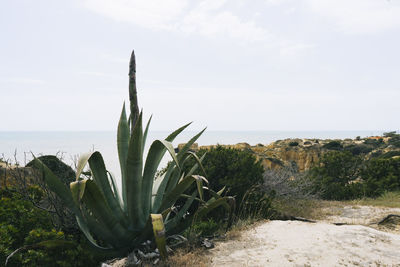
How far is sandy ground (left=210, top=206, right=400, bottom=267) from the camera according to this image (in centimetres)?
405

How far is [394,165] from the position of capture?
501 inches

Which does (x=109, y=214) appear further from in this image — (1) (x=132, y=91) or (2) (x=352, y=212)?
(2) (x=352, y=212)

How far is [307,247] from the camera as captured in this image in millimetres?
4555

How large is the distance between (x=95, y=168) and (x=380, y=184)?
11.5m

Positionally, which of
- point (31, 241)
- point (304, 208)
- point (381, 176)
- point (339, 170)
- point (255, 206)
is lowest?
point (304, 208)

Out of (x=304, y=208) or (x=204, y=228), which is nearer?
(x=204, y=228)

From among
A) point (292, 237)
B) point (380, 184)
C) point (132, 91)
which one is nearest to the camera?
point (132, 91)

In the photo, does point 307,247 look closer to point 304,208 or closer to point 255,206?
point 255,206

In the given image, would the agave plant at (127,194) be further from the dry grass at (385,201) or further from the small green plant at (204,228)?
the dry grass at (385,201)

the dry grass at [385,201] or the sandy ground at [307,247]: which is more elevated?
the sandy ground at [307,247]

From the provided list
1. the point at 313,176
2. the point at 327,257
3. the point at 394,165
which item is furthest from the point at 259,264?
the point at 394,165

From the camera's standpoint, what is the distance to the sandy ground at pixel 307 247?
4047 millimetres

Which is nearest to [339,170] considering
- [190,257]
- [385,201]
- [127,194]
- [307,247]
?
[385,201]

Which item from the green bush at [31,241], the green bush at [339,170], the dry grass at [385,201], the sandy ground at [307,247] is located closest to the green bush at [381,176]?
the green bush at [339,170]
